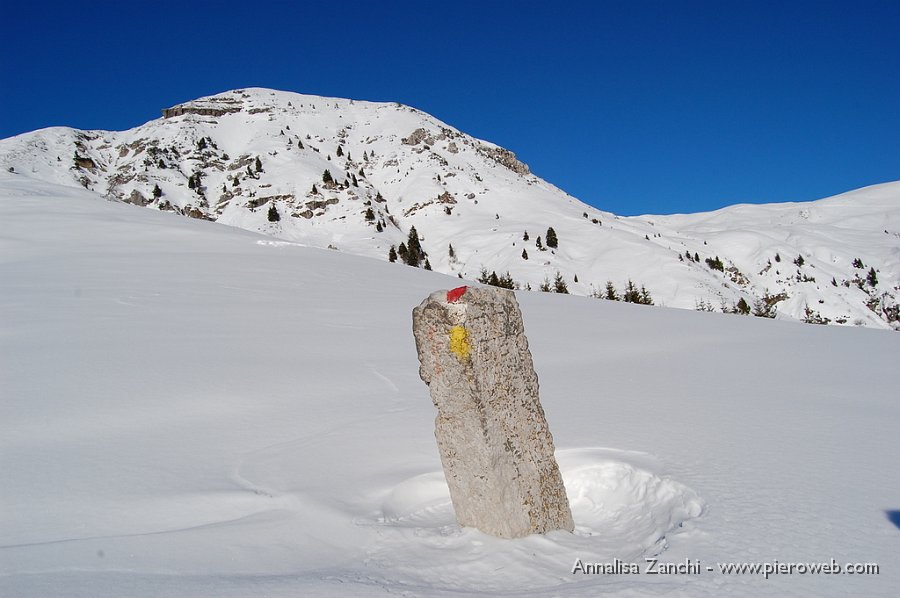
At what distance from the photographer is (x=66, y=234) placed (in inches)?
606

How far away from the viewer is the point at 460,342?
3.32 m

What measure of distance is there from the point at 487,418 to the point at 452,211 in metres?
56.0

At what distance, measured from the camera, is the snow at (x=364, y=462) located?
2.72 m

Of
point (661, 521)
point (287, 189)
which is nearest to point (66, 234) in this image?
point (661, 521)

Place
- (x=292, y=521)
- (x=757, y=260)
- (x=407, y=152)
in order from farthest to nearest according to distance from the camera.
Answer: (x=407, y=152) < (x=757, y=260) < (x=292, y=521)

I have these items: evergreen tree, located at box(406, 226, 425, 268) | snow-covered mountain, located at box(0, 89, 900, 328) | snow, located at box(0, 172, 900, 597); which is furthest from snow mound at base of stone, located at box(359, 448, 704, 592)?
evergreen tree, located at box(406, 226, 425, 268)

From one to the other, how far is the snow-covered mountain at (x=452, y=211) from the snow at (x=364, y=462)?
77.6 feet

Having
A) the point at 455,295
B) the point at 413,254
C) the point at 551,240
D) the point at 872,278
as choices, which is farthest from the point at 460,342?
the point at 872,278

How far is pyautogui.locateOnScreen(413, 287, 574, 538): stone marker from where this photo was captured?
3350 millimetres

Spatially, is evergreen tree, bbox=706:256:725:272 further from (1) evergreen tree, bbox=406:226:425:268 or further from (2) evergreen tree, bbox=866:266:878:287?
(1) evergreen tree, bbox=406:226:425:268

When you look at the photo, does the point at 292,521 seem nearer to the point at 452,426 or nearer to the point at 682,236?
the point at 452,426

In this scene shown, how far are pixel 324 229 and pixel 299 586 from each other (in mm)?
51424

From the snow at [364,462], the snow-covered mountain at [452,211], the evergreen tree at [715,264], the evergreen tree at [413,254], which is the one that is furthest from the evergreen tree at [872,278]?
the snow at [364,462]

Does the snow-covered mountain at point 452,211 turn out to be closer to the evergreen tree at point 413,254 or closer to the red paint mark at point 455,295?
the evergreen tree at point 413,254
